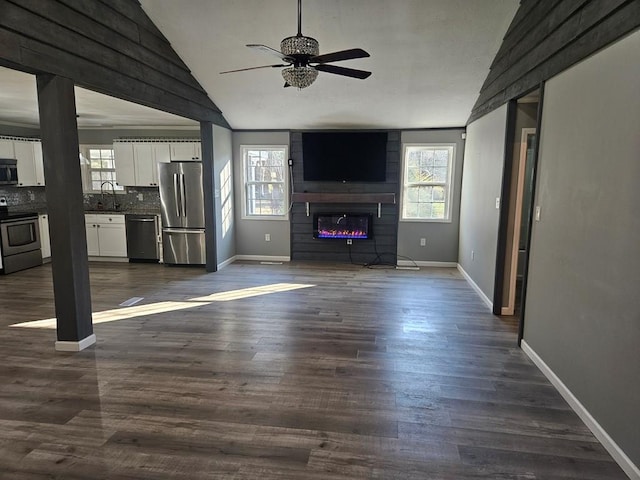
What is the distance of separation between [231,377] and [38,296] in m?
3.44

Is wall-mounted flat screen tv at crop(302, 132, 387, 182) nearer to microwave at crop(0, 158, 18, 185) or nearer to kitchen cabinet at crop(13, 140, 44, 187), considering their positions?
kitchen cabinet at crop(13, 140, 44, 187)

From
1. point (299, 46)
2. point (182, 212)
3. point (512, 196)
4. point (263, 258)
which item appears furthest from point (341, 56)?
point (263, 258)

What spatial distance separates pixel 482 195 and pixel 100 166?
6.61 m

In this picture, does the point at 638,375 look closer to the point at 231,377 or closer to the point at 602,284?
the point at 602,284

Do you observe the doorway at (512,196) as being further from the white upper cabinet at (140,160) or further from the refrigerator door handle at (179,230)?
the white upper cabinet at (140,160)

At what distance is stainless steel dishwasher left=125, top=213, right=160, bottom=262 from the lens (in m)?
6.64

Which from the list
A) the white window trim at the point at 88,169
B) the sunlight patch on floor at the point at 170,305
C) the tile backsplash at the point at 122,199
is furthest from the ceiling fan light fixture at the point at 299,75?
the white window trim at the point at 88,169

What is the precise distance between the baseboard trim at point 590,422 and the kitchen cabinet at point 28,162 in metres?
7.68

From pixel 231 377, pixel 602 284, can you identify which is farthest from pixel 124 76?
pixel 602 284

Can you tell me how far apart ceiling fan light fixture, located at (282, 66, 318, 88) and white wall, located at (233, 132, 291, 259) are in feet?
12.5

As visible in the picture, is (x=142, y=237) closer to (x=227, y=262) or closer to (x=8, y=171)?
(x=227, y=262)

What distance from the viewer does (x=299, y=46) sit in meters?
2.82

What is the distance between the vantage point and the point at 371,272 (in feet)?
20.3

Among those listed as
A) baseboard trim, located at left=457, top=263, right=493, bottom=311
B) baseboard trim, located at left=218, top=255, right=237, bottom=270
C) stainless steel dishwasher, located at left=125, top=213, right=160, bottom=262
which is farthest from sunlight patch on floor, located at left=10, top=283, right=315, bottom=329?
stainless steel dishwasher, located at left=125, top=213, right=160, bottom=262
